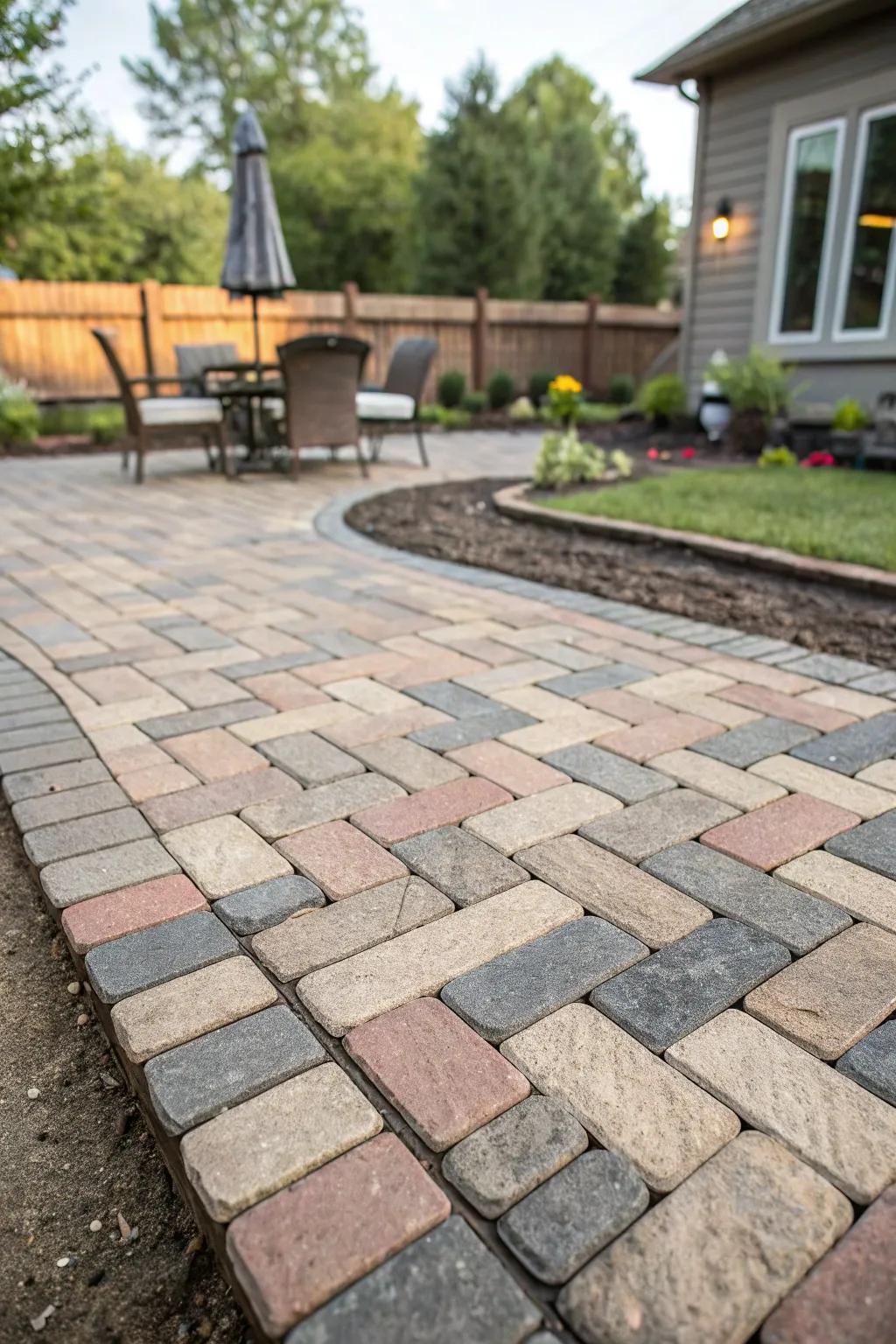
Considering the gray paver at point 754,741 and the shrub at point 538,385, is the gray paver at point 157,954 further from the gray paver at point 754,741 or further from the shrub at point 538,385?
the shrub at point 538,385

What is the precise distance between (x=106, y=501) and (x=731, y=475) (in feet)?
13.2

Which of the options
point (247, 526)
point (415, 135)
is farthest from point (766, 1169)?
point (415, 135)

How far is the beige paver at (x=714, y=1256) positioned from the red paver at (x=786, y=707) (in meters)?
1.40

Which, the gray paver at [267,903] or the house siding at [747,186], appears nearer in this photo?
the gray paver at [267,903]

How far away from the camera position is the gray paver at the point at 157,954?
128 centimetres

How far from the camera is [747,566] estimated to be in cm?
384

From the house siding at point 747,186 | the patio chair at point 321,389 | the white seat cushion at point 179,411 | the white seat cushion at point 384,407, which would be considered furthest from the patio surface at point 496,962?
the house siding at point 747,186

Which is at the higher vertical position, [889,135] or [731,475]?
[889,135]

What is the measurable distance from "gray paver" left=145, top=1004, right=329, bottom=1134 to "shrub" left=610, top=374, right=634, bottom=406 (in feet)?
41.4

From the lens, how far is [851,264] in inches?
273

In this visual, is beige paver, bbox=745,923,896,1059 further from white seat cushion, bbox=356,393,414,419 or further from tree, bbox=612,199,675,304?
tree, bbox=612,199,675,304

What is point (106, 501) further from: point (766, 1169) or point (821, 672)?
point (766, 1169)

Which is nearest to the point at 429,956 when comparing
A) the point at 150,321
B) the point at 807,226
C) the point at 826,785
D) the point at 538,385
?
the point at 826,785

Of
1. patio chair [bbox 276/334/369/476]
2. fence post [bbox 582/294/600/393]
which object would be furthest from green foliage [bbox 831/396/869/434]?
fence post [bbox 582/294/600/393]
